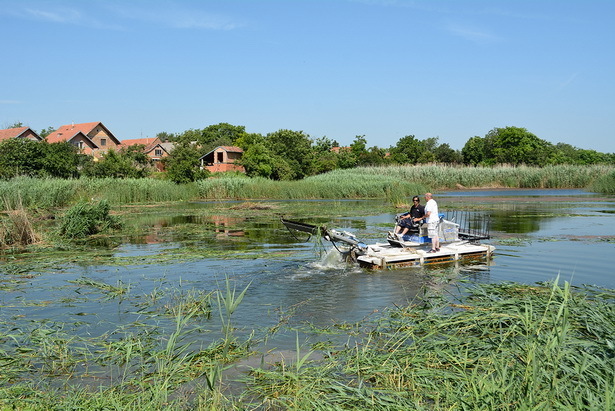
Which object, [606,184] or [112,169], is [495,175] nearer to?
[606,184]

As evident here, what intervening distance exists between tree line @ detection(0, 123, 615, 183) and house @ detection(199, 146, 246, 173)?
53.4 inches

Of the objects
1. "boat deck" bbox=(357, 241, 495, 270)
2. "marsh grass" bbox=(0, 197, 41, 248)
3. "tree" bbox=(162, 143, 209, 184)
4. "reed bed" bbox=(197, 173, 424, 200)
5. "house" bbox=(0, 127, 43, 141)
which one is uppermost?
"house" bbox=(0, 127, 43, 141)

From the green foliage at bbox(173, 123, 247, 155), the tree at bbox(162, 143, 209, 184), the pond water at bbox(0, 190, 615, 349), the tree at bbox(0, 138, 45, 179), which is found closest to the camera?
the pond water at bbox(0, 190, 615, 349)

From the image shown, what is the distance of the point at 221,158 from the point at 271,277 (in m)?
69.0

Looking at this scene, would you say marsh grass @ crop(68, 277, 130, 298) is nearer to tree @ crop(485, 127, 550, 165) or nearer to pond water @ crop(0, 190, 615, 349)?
pond water @ crop(0, 190, 615, 349)

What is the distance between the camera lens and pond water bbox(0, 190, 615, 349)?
998 centimetres

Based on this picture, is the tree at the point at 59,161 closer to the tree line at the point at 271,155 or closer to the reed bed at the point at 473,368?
the tree line at the point at 271,155

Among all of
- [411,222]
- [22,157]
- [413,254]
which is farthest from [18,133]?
[413,254]

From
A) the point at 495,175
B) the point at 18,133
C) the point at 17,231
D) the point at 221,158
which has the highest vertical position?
the point at 18,133

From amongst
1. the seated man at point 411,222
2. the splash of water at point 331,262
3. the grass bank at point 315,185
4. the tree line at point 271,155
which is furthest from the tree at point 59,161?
the seated man at point 411,222

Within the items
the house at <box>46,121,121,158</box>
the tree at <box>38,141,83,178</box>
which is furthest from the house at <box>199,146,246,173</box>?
the tree at <box>38,141,83,178</box>

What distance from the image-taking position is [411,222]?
52.3 ft

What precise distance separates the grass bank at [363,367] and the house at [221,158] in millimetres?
65402

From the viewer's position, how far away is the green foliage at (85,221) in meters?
21.6
